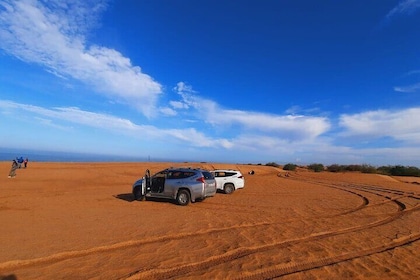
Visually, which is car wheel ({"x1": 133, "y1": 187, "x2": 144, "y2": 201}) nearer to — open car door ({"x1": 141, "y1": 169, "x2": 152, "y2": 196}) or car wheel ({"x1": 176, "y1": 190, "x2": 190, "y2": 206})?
open car door ({"x1": 141, "y1": 169, "x2": 152, "y2": 196})

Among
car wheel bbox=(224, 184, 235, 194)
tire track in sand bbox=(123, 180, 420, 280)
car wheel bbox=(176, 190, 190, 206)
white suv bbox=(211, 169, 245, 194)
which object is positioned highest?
white suv bbox=(211, 169, 245, 194)

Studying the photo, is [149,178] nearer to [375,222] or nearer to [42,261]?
[42,261]

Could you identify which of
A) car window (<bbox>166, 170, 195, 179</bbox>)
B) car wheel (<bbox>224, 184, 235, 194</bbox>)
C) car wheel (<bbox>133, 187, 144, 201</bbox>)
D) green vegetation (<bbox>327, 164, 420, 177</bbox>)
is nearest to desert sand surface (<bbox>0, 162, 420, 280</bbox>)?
car wheel (<bbox>133, 187, 144, 201</bbox>)

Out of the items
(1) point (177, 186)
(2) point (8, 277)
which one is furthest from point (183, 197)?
(2) point (8, 277)

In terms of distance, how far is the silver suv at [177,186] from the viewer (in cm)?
1394

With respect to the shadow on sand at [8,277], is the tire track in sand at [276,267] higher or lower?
higher

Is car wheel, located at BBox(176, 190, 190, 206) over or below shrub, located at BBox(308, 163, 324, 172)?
below

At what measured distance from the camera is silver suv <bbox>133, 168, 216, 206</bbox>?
45.7 ft

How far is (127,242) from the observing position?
7.70 metres

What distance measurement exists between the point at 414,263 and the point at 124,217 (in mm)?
8564

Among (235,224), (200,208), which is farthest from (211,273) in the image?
(200,208)

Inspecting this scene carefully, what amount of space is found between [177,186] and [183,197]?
0.57m

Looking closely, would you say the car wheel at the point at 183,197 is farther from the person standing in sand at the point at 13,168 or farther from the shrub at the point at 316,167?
the shrub at the point at 316,167

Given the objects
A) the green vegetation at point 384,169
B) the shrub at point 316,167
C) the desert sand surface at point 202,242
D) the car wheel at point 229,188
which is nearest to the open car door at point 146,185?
the desert sand surface at point 202,242
